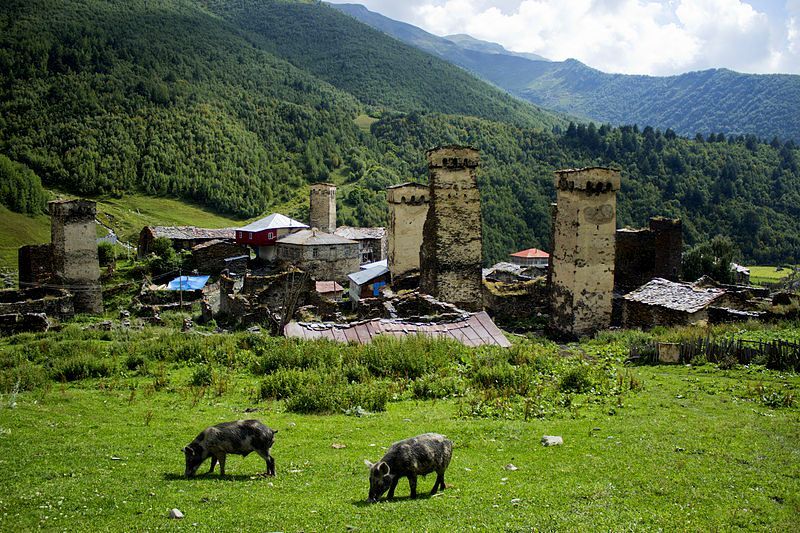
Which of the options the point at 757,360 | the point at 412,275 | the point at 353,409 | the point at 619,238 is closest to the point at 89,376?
the point at 353,409

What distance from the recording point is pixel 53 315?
31578 millimetres

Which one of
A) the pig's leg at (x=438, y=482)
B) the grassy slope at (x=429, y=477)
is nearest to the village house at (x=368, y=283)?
the grassy slope at (x=429, y=477)

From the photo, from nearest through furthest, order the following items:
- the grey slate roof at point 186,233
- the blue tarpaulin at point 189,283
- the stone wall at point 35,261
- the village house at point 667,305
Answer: the village house at point 667,305 < the stone wall at point 35,261 < the blue tarpaulin at point 189,283 < the grey slate roof at point 186,233

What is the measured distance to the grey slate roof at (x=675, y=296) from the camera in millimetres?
24750

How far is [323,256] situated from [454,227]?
18.1 meters

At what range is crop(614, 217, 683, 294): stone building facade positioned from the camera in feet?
110

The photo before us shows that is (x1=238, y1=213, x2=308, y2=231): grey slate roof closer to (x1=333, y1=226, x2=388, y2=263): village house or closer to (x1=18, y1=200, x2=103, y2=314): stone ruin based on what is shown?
(x1=333, y1=226, x2=388, y2=263): village house

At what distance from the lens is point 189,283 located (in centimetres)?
4284

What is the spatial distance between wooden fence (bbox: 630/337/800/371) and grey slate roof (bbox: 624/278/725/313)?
6976 millimetres

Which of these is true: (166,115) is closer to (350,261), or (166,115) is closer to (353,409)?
(350,261)

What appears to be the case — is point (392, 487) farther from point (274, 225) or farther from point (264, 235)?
point (274, 225)

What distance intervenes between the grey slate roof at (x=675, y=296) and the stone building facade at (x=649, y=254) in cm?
647

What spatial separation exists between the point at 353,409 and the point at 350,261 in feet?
105

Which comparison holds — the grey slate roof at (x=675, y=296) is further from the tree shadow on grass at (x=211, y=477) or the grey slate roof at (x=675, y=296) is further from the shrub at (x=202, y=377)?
the tree shadow on grass at (x=211, y=477)
